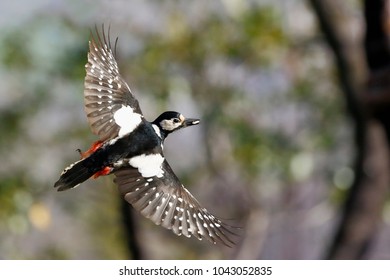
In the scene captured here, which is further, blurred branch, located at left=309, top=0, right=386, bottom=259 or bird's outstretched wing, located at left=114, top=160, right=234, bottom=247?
blurred branch, located at left=309, top=0, right=386, bottom=259

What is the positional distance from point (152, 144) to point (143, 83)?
2370mm

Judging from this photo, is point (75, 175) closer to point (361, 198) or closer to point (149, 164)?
point (149, 164)

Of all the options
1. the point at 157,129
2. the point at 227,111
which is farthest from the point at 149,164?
the point at 227,111

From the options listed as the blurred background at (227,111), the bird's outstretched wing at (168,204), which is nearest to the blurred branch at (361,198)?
the blurred background at (227,111)

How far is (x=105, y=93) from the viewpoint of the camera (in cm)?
60

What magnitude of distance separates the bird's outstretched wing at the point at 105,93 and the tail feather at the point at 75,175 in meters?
0.02

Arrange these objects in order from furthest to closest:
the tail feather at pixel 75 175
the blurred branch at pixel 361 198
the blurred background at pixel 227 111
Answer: the blurred branch at pixel 361 198, the blurred background at pixel 227 111, the tail feather at pixel 75 175

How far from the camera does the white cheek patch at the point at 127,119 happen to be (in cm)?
58

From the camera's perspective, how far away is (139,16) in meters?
4.17

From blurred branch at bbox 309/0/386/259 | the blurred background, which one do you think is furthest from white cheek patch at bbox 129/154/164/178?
blurred branch at bbox 309/0/386/259

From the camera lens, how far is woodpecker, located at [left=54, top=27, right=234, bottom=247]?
0.56 metres

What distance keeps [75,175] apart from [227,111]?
9.82 feet

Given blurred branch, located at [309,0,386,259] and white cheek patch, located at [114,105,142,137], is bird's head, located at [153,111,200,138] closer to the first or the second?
white cheek patch, located at [114,105,142,137]

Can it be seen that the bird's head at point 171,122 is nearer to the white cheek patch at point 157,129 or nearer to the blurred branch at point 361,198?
the white cheek patch at point 157,129
